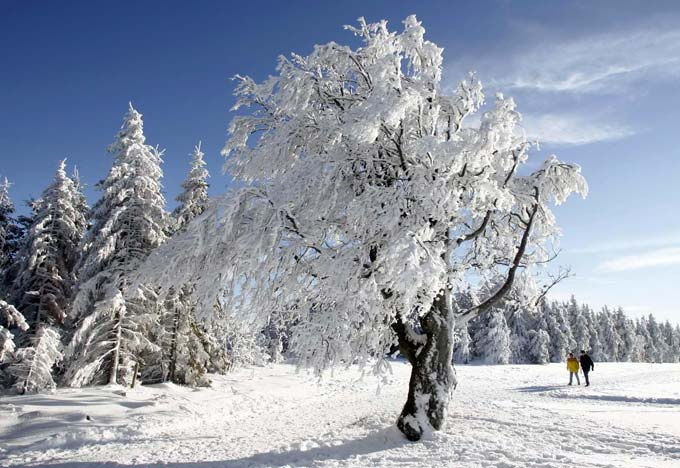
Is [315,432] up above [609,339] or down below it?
below

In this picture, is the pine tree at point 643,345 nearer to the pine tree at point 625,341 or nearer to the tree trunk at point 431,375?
the pine tree at point 625,341

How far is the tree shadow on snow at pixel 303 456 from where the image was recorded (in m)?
8.04

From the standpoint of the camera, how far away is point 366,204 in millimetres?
8617

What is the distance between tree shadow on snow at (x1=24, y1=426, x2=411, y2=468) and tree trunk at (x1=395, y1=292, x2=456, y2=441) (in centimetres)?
47

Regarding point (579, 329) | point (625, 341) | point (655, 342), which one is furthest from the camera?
point (655, 342)

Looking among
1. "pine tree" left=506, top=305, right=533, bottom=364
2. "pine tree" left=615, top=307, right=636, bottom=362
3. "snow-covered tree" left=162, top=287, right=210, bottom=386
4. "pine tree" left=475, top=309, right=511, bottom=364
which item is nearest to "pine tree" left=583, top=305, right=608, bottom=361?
"pine tree" left=615, top=307, right=636, bottom=362

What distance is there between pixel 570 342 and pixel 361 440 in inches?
2767

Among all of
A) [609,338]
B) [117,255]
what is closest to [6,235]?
[117,255]

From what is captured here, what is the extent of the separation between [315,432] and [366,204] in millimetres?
6337

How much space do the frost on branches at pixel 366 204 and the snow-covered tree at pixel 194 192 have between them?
48.6ft

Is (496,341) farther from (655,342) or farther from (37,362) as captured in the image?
(655,342)

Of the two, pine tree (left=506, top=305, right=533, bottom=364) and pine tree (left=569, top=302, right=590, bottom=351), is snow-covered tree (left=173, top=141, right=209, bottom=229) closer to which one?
pine tree (left=506, top=305, right=533, bottom=364)

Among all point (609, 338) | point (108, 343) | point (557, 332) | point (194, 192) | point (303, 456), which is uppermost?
point (194, 192)

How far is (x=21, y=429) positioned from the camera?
12555 millimetres
